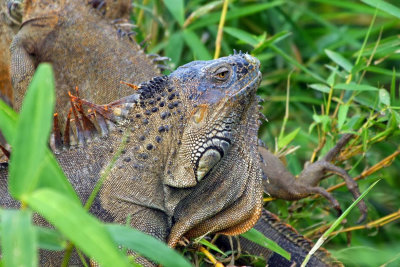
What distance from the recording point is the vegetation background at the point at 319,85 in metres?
4.09

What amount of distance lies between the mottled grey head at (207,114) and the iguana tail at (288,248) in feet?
2.12

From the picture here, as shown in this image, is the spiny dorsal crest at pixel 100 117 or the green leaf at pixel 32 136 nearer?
the green leaf at pixel 32 136

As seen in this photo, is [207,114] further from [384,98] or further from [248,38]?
[248,38]

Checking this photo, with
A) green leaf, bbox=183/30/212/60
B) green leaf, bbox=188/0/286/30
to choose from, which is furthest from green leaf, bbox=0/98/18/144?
green leaf, bbox=188/0/286/30

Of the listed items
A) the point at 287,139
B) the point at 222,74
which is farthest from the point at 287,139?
the point at 222,74

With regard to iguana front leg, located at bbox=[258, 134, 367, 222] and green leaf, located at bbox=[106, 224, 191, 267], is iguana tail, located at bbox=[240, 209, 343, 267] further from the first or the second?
green leaf, located at bbox=[106, 224, 191, 267]

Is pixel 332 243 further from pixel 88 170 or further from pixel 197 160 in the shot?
pixel 88 170

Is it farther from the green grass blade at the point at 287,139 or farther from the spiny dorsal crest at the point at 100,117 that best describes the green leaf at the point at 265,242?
the green grass blade at the point at 287,139

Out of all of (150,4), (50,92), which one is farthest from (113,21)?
(50,92)

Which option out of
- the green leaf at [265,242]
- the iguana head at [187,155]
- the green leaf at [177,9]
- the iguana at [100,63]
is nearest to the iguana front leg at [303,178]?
the iguana at [100,63]

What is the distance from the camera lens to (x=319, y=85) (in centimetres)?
428

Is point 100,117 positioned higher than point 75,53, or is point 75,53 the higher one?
point 100,117

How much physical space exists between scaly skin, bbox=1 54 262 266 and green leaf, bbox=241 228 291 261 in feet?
0.46

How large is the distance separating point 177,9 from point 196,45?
0.97 ft
